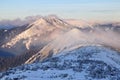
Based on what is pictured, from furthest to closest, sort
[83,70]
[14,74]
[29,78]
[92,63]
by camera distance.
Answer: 1. [92,63]
2. [83,70]
3. [14,74]
4. [29,78]

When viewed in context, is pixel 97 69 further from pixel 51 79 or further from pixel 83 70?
pixel 51 79

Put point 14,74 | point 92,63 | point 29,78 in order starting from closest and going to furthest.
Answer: point 29,78, point 14,74, point 92,63

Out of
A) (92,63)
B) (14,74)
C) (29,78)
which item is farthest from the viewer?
(92,63)

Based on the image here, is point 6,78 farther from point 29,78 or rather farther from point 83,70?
point 83,70

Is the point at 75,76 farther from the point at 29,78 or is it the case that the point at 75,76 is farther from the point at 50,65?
the point at 50,65

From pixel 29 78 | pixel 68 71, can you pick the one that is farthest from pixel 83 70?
pixel 29 78

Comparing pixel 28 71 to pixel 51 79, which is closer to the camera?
pixel 51 79

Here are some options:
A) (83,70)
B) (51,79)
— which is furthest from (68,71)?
(51,79)

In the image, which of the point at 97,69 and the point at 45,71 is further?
the point at 97,69

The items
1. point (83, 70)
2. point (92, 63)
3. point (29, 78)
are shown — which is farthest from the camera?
point (92, 63)
